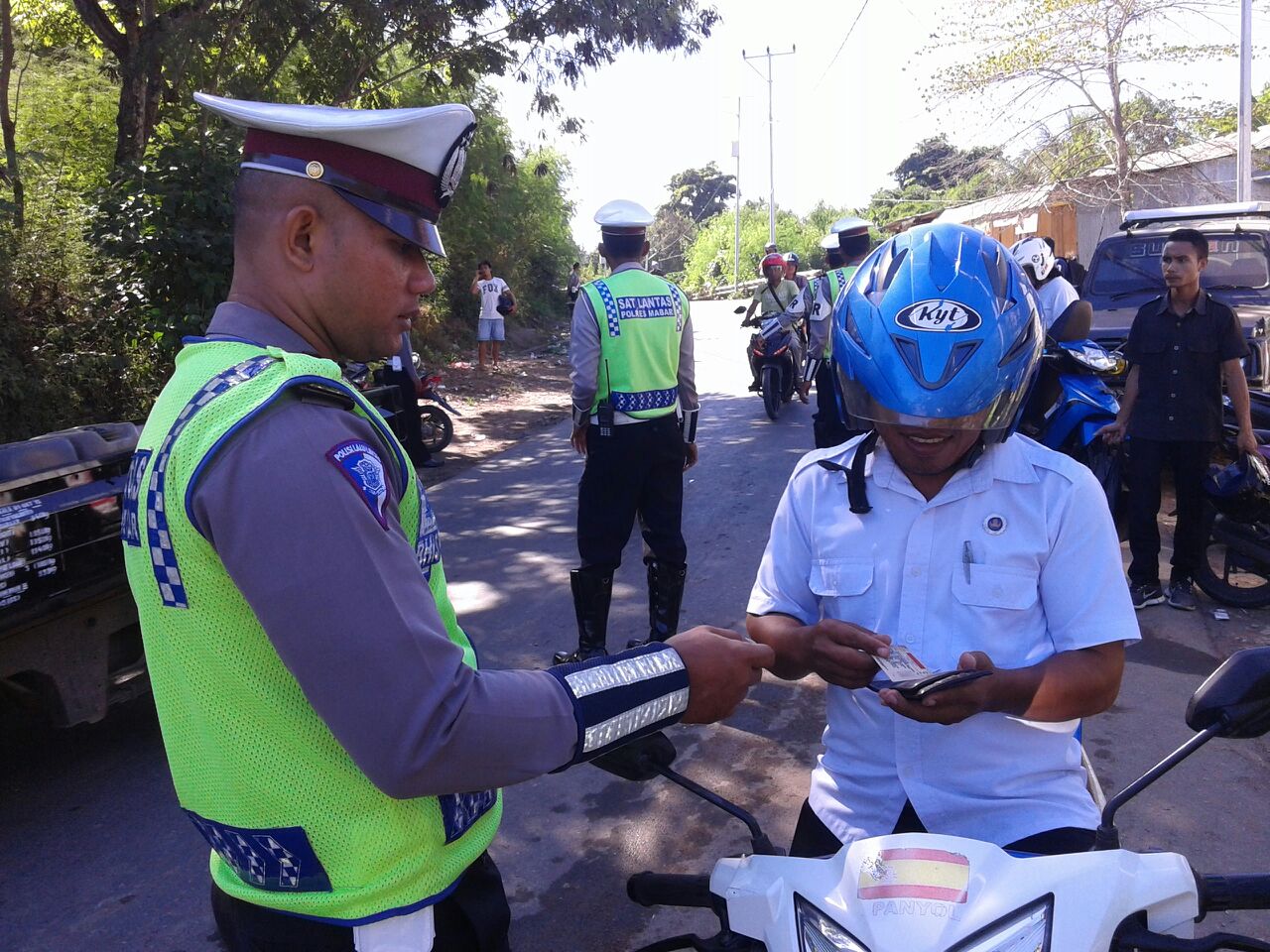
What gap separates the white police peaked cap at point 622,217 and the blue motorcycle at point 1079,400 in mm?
3052

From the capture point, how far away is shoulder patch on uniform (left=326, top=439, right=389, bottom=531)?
1.21 metres

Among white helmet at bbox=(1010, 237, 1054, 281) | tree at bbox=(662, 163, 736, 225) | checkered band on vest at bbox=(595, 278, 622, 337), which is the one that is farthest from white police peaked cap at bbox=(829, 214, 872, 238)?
tree at bbox=(662, 163, 736, 225)

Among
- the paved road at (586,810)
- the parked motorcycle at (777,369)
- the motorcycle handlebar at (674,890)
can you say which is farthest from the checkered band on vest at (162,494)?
the parked motorcycle at (777,369)

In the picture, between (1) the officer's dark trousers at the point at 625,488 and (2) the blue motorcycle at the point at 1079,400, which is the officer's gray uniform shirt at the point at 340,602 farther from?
(2) the blue motorcycle at the point at 1079,400

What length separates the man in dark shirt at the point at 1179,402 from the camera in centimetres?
572

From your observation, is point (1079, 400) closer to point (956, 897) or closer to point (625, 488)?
point (625, 488)

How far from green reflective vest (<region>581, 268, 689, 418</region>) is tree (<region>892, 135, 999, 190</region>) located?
16632 mm

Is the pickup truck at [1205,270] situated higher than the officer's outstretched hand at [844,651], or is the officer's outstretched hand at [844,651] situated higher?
the pickup truck at [1205,270]

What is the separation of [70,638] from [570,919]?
85.2 inches

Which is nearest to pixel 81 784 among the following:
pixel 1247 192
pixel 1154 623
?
pixel 1154 623

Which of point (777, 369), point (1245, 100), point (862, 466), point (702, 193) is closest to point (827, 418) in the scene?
point (862, 466)

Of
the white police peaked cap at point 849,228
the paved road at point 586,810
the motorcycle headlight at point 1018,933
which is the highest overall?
the white police peaked cap at point 849,228

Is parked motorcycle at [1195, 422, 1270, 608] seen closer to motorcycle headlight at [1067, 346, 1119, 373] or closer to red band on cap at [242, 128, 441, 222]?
motorcycle headlight at [1067, 346, 1119, 373]

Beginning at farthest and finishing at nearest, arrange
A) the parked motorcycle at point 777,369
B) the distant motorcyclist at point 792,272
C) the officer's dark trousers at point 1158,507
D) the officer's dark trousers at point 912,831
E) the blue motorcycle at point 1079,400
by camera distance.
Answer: the distant motorcyclist at point 792,272 → the parked motorcycle at point 777,369 → the blue motorcycle at point 1079,400 → the officer's dark trousers at point 1158,507 → the officer's dark trousers at point 912,831
